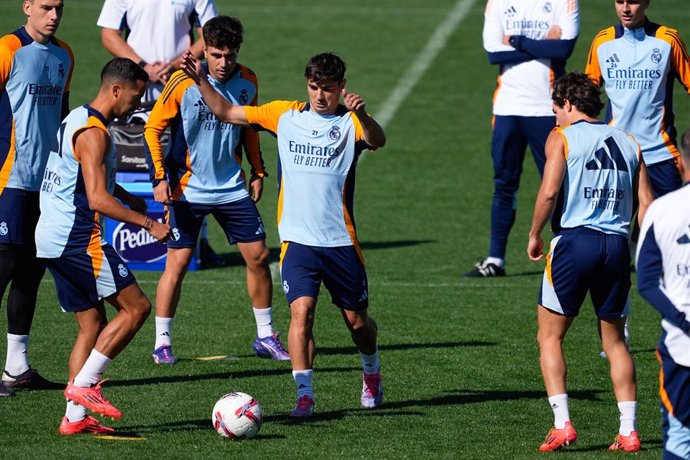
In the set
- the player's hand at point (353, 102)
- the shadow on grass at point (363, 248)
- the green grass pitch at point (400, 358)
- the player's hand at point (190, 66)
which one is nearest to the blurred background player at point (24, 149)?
the green grass pitch at point (400, 358)

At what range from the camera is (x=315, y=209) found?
8078mm

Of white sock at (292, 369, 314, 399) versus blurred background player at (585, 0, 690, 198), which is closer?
white sock at (292, 369, 314, 399)

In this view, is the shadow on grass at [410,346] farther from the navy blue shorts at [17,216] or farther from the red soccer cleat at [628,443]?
the red soccer cleat at [628,443]

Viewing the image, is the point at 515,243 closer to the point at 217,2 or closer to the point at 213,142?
the point at 213,142

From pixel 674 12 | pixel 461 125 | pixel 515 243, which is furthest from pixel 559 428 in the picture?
pixel 674 12

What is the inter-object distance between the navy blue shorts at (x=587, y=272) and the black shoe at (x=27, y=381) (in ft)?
11.1

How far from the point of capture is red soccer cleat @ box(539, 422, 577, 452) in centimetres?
726

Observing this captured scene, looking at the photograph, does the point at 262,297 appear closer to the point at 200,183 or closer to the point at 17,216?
the point at 200,183

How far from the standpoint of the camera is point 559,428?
7.31 meters

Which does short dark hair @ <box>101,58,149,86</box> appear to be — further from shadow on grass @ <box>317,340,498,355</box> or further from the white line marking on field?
the white line marking on field

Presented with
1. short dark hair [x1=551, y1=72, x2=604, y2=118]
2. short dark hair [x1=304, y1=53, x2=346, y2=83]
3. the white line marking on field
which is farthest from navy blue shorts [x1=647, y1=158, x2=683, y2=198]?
the white line marking on field

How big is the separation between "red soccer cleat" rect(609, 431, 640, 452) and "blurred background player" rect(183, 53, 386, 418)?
178 cm

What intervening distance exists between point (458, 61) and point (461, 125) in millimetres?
4140

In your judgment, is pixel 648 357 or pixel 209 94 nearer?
pixel 209 94
